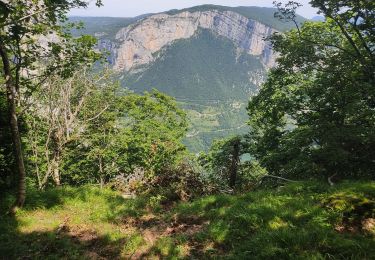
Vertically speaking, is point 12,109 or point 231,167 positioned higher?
point 12,109

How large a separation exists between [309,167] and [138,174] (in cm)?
757

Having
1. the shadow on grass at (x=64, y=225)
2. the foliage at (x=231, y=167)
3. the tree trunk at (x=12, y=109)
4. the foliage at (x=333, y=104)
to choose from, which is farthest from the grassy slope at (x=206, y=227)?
the foliage at (x=333, y=104)

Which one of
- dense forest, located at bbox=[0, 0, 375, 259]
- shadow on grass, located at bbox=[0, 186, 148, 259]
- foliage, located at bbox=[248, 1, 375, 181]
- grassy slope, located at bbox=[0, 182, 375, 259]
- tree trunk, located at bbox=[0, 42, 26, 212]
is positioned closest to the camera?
grassy slope, located at bbox=[0, 182, 375, 259]

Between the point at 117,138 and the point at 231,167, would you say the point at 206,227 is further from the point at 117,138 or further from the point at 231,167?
the point at 117,138

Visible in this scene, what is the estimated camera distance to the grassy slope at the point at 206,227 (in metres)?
6.25

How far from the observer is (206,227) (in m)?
8.27

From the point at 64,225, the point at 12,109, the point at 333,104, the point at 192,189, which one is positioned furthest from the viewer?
the point at 333,104

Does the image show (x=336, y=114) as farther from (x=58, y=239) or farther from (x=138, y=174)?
(x=58, y=239)

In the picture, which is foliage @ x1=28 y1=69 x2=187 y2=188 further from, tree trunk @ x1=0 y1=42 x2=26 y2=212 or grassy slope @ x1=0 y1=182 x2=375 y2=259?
grassy slope @ x1=0 y1=182 x2=375 y2=259

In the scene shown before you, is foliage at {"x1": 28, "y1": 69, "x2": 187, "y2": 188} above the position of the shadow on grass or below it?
below

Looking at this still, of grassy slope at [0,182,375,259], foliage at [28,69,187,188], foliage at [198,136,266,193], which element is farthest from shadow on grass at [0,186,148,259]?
foliage at [28,69,187,188]

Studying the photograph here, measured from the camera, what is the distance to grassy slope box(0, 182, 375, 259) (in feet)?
20.5

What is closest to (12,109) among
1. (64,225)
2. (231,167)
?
(64,225)

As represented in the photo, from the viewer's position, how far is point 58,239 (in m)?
7.94
